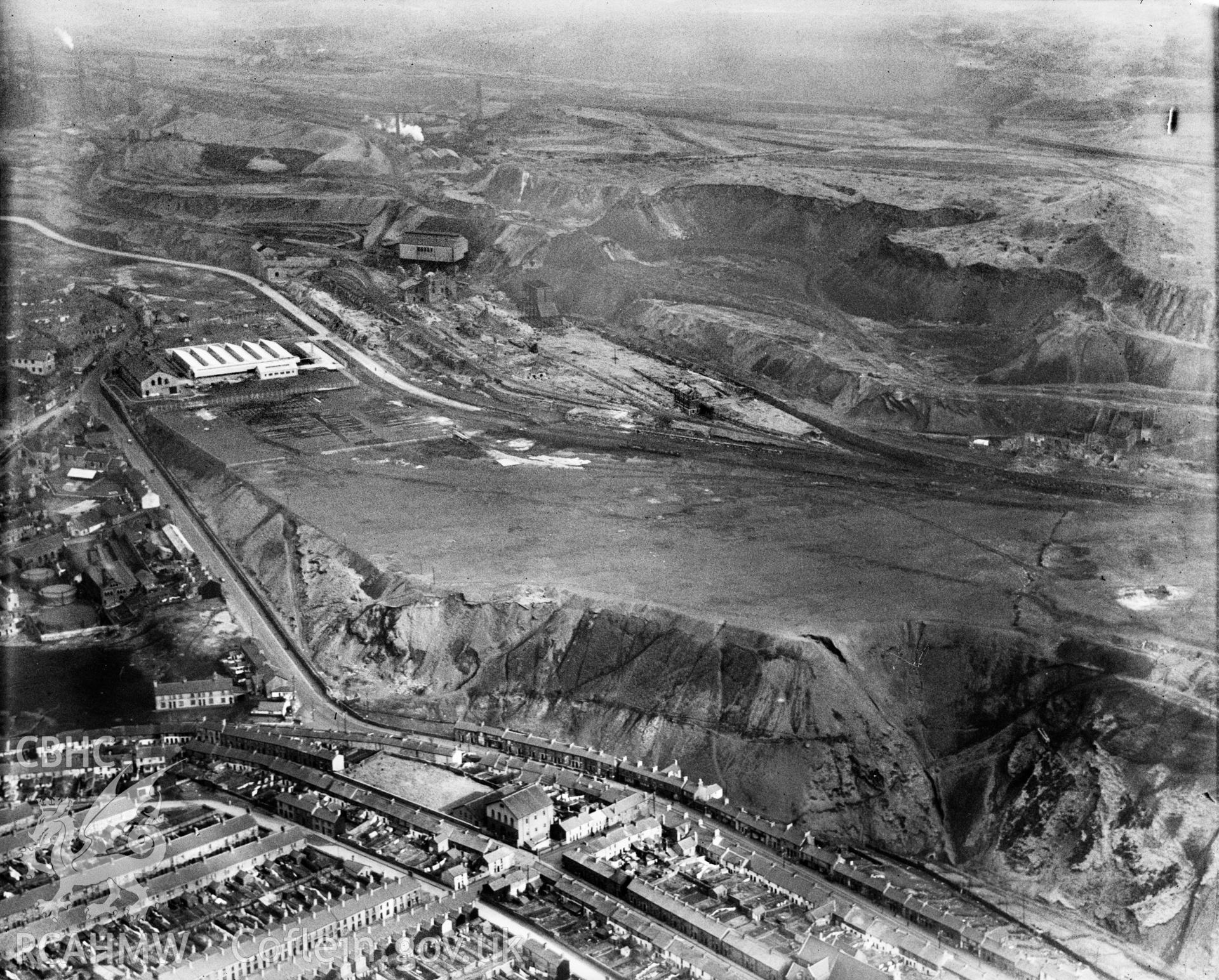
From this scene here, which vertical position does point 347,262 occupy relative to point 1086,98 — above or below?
below

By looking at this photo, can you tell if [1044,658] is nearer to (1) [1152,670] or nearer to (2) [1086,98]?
(1) [1152,670]

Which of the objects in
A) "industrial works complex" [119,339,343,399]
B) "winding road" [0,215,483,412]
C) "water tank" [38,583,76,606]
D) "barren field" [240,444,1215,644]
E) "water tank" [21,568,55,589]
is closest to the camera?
"barren field" [240,444,1215,644]

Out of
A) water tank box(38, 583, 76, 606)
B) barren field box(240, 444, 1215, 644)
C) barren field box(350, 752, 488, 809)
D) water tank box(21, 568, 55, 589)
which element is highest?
barren field box(240, 444, 1215, 644)

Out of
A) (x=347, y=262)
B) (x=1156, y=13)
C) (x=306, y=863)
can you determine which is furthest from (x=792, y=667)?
(x=347, y=262)
